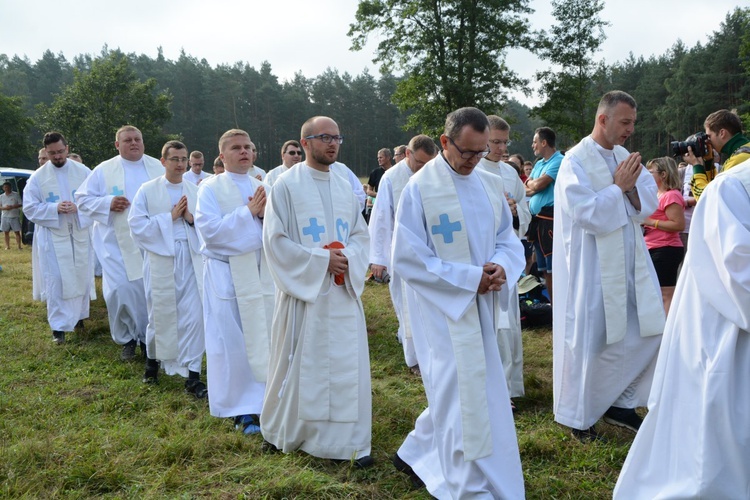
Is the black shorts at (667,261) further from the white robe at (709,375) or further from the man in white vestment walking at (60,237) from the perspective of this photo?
the man in white vestment walking at (60,237)

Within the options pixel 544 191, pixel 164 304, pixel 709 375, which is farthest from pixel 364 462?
pixel 544 191

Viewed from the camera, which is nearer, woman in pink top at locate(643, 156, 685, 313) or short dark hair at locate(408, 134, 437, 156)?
short dark hair at locate(408, 134, 437, 156)

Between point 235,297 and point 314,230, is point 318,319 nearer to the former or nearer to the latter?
point 314,230

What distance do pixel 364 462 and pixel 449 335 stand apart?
3.84ft

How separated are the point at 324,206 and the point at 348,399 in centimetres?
131

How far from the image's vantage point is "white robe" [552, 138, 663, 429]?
15.0ft

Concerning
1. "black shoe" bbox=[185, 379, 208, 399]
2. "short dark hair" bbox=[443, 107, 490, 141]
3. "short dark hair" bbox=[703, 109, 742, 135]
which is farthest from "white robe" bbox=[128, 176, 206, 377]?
"short dark hair" bbox=[703, 109, 742, 135]

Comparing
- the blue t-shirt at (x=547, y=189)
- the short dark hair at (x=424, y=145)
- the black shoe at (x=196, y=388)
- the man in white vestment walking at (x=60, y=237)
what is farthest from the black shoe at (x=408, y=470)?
the man in white vestment walking at (x=60, y=237)

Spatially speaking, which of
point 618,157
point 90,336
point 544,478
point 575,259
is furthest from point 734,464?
point 90,336

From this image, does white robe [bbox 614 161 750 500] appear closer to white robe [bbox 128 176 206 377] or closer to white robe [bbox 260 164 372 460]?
white robe [bbox 260 164 372 460]

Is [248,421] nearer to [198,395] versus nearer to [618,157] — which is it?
[198,395]

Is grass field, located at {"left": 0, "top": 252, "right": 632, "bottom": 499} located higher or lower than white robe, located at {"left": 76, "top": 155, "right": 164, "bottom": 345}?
lower

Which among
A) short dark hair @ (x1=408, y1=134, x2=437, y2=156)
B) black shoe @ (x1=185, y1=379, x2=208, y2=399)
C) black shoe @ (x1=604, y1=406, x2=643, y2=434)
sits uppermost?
short dark hair @ (x1=408, y1=134, x2=437, y2=156)

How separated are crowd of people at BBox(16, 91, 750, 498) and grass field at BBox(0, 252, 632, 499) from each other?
195mm
